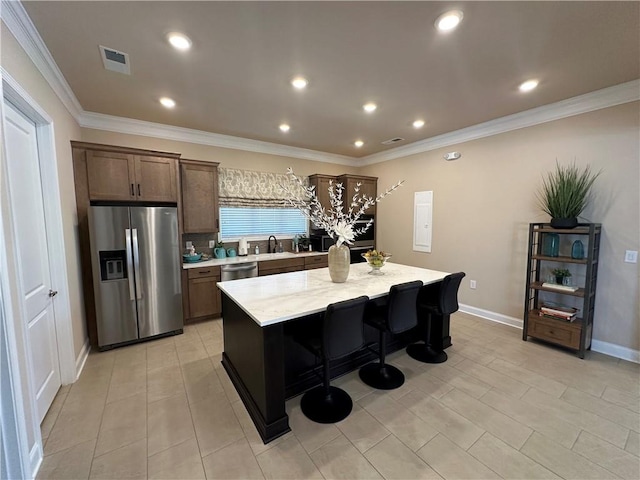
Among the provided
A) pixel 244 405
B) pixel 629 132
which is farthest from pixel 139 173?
pixel 629 132

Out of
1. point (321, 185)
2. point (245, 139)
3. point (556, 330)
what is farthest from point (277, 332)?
point (321, 185)

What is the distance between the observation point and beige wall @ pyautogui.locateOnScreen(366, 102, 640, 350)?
2.77 metres

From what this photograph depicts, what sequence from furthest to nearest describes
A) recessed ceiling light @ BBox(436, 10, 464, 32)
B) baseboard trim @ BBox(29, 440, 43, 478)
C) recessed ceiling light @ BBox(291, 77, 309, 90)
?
recessed ceiling light @ BBox(291, 77, 309, 90) < recessed ceiling light @ BBox(436, 10, 464, 32) < baseboard trim @ BBox(29, 440, 43, 478)

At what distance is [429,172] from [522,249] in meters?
1.82

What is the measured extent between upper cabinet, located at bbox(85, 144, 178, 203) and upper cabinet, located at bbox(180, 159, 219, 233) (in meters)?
0.34

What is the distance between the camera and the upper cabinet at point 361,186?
17.0 feet

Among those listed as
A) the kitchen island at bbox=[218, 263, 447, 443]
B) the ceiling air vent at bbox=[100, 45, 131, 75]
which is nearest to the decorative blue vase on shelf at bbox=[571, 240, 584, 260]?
the kitchen island at bbox=[218, 263, 447, 443]

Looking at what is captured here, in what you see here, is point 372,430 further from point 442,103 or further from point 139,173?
point 139,173

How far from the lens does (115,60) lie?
2.21 meters

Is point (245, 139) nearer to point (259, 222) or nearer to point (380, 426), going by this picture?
point (259, 222)

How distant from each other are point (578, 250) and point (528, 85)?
1.84m

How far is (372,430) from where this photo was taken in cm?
→ 190

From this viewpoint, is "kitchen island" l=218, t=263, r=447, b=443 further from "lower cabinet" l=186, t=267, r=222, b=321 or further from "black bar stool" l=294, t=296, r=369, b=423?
"lower cabinet" l=186, t=267, r=222, b=321

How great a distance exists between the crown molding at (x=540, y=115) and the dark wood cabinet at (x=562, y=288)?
1287 mm
